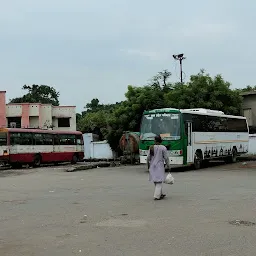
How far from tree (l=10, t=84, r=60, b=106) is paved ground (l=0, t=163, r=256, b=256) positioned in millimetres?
60122

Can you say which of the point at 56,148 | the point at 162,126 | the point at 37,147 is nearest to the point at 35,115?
the point at 56,148

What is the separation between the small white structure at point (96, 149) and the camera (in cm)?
3847

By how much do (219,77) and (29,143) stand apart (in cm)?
1523

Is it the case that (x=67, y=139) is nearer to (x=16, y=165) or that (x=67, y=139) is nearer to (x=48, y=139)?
(x=48, y=139)

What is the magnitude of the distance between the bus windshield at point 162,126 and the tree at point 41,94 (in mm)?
51085

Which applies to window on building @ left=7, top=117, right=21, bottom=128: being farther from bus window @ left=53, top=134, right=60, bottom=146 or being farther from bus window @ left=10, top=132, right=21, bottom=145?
bus window @ left=10, top=132, right=21, bottom=145

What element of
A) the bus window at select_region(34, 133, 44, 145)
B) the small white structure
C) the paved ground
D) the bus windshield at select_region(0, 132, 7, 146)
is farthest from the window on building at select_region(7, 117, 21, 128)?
the paved ground

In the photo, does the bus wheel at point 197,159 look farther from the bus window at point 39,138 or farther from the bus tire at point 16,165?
the bus tire at point 16,165

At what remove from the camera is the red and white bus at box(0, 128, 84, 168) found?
90.0ft

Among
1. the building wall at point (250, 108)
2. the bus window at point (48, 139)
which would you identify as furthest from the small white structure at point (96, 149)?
the building wall at point (250, 108)

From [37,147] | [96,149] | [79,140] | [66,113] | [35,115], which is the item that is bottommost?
[96,149]

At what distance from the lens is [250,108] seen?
117 feet

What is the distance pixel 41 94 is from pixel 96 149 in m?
43.0

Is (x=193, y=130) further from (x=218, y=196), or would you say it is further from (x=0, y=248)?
(x=0, y=248)
